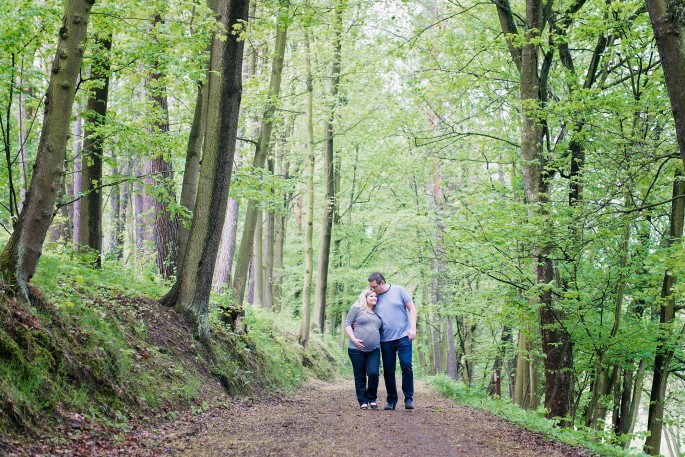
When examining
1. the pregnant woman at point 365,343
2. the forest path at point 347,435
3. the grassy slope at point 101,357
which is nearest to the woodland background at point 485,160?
the grassy slope at point 101,357

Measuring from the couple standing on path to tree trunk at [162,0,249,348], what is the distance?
7.73 ft

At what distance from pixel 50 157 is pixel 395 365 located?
5.63m

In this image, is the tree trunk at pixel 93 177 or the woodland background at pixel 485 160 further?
the tree trunk at pixel 93 177

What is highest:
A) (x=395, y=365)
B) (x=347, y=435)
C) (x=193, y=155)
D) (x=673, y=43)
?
(x=193, y=155)

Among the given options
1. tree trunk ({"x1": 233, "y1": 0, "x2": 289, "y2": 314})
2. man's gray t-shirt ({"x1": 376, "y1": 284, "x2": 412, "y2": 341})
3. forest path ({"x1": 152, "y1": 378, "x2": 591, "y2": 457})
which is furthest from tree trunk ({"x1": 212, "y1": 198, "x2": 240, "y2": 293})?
forest path ({"x1": 152, "y1": 378, "x2": 591, "y2": 457})

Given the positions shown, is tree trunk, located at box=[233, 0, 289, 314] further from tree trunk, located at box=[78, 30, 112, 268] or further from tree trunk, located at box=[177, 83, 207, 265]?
tree trunk, located at box=[78, 30, 112, 268]

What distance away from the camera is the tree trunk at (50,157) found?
19.3 ft

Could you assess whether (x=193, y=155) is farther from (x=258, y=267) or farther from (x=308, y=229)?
(x=258, y=267)

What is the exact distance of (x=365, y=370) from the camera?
952cm

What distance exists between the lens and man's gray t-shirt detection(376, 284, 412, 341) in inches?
367

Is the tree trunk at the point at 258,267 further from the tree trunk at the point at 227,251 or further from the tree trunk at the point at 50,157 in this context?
the tree trunk at the point at 50,157

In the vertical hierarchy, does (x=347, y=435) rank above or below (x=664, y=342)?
below

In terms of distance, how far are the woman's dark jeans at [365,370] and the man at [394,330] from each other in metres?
0.15

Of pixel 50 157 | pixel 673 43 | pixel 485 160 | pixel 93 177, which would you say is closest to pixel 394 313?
pixel 93 177
